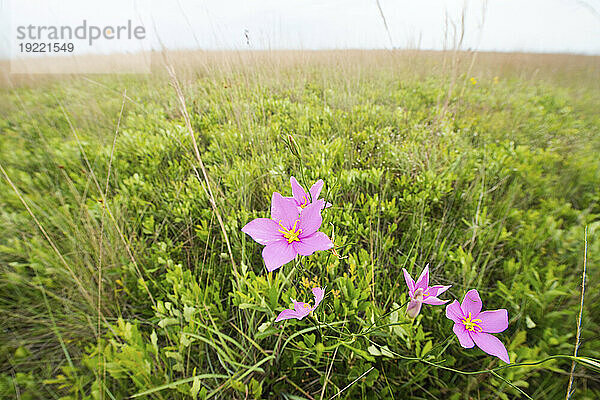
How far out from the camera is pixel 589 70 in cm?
467

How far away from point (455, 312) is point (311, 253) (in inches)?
14.9

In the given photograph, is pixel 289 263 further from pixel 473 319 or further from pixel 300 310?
pixel 473 319

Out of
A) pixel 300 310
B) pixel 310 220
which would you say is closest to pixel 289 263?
pixel 300 310

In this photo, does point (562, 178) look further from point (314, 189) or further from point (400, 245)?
point (314, 189)

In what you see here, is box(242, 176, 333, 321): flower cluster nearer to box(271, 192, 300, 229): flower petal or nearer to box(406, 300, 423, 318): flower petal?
box(271, 192, 300, 229): flower petal

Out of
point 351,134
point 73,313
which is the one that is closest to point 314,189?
point 73,313

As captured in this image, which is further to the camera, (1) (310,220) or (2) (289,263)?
(2) (289,263)

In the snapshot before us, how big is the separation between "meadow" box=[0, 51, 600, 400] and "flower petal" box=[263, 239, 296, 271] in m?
0.22

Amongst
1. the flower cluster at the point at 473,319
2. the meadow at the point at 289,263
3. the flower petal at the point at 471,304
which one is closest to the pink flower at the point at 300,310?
the meadow at the point at 289,263

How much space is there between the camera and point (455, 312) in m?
0.67

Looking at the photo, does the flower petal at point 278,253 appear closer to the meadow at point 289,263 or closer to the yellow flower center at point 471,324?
the meadow at point 289,263

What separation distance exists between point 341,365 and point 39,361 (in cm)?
113

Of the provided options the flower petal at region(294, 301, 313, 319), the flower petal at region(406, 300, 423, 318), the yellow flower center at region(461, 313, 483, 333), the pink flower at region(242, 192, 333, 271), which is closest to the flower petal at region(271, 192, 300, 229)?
the pink flower at region(242, 192, 333, 271)

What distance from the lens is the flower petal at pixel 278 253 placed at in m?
0.63
